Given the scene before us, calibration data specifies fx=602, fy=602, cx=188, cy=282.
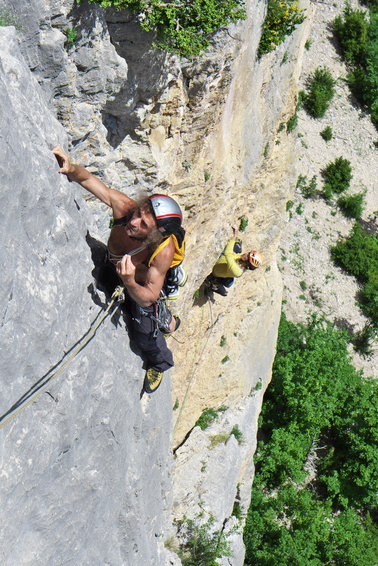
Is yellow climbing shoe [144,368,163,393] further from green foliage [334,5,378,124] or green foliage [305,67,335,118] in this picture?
green foliage [334,5,378,124]

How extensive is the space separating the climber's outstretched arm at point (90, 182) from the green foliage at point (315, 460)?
1455 centimetres

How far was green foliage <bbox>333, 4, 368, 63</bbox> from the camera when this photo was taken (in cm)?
2427

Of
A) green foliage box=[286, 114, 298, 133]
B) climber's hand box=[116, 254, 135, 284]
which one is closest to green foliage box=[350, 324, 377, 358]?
green foliage box=[286, 114, 298, 133]

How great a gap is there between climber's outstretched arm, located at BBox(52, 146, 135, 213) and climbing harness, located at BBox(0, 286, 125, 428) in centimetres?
86

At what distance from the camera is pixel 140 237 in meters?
5.79

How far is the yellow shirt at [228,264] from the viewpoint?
11.4 m

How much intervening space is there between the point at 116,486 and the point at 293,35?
998 centimetres

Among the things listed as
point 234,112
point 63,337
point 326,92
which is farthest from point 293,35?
point 326,92

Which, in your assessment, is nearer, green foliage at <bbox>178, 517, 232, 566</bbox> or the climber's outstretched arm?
the climber's outstretched arm

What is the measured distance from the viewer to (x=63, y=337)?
18.2 ft

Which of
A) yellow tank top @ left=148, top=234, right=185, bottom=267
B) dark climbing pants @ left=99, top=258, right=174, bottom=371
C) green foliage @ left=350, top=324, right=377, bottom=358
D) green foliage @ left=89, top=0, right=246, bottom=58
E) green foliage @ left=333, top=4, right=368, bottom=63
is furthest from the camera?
green foliage @ left=333, top=4, right=368, bottom=63

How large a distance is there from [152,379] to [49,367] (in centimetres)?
230

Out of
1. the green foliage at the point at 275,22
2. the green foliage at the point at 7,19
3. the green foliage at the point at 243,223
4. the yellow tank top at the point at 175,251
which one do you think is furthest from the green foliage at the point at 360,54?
the green foliage at the point at 7,19

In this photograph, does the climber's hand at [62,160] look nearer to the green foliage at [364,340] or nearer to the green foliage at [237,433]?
the green foliage at [237,433]
